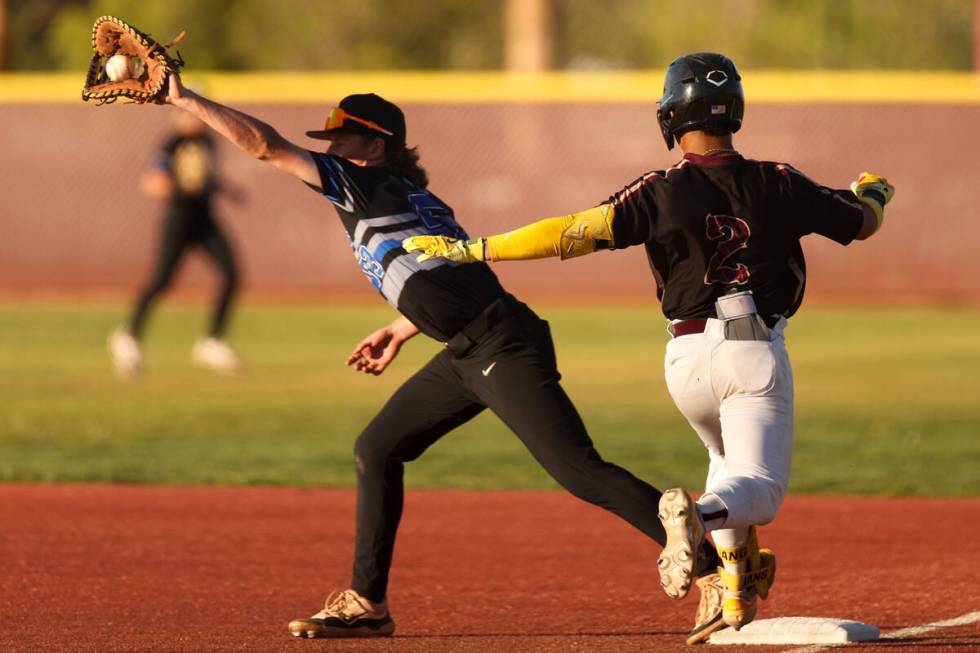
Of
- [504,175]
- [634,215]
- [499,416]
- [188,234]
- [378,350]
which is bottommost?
[499,416]

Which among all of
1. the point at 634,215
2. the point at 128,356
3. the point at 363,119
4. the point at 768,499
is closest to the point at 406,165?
the point at 363,119

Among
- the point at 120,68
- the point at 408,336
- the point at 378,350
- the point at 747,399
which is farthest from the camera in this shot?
the point at 378,350

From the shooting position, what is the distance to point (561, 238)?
538 cm

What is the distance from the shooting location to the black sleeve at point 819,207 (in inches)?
216

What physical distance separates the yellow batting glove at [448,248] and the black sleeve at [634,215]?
411 millimetres

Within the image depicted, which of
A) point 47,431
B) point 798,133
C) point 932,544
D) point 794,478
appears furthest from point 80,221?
point 932,544

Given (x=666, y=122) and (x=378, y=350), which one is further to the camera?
(x=378, y=350)

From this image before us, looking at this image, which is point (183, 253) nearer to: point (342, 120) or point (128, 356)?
point (128, 356)

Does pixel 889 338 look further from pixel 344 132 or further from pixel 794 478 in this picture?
→ pixel 344 132

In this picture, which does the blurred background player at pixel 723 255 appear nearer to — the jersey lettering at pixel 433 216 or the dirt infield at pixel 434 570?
the jersey lettering at pixel 433 216

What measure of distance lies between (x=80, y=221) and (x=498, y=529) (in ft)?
60.3

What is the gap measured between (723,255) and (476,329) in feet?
3.35

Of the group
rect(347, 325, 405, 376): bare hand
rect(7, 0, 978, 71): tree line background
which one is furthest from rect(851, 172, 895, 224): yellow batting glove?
rect(7, 0, 978, 71): tree line background

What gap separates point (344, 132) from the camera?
20.3ft
